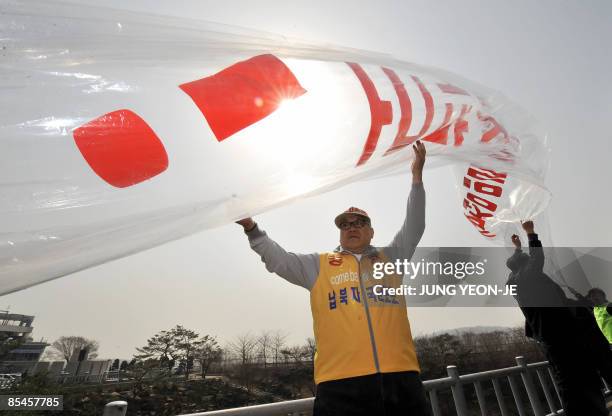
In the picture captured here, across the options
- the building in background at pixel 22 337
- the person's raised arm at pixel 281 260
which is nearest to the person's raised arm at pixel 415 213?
the person's raised arm at pixel 281 260

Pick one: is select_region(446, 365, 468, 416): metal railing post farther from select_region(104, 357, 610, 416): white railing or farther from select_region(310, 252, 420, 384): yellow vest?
select_region(310, 252, 420, 384): yellow vest

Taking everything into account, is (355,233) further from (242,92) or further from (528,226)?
(528,226)

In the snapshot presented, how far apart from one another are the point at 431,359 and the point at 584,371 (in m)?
26.4

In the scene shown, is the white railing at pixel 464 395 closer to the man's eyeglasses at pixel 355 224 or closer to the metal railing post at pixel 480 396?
the metal railing post at pixel 480 396

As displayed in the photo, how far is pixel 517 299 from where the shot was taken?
298cm

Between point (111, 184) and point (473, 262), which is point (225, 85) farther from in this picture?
point (473, 262)

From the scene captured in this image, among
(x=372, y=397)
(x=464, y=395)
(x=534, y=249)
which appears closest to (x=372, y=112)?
(x=372, y=397)

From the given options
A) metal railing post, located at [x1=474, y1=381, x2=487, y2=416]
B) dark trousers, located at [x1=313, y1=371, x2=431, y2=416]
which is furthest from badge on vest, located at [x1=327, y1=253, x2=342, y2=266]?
metal railing post, located at [x1=474, y1=381, x2=487, y2=416]

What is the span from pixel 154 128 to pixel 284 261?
3.51ft

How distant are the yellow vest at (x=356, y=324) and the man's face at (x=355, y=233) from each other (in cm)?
11

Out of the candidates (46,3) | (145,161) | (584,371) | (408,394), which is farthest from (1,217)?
(584,371)

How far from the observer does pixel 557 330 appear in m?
2.77

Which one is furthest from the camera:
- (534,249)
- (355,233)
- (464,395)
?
(464,395)

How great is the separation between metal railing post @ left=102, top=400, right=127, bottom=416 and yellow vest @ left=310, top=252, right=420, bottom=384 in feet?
3.29
